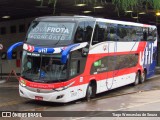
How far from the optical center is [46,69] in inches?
601

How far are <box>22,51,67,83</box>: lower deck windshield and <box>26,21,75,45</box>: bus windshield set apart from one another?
730 millimetres

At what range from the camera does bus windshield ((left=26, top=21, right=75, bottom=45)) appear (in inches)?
619

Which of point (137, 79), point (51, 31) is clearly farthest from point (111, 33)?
point (137, 79)

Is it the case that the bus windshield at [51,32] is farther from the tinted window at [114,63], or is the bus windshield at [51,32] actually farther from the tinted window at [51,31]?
the tinted window at [114,63]

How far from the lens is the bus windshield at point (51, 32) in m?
15.7

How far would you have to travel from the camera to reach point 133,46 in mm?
22594

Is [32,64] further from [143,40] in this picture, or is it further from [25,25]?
[25,25]

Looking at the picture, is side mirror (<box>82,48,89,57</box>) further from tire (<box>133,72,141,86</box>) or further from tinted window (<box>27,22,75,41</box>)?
tire (<box>133,72,141,86</box>)

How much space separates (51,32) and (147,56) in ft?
36.9

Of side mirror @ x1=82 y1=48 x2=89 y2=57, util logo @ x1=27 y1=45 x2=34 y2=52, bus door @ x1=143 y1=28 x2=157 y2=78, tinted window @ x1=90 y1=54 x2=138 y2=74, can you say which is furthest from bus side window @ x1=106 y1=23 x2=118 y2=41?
bus door @ x1=143 y1=28 x2=157 y2=78

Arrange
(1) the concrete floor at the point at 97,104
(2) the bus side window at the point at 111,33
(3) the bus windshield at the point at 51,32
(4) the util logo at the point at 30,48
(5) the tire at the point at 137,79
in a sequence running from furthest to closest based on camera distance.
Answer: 1. (5) the tire at the point at 137,79
2. (2) the bus side window at the point at 111,33
3. (3) the bus windshield at the point at 51,32
4. (4) the util logo at the point at 30,48
5. (1) the concrete floor at the point at 97,104

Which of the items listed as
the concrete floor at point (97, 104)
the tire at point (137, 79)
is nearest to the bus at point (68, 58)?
the concrete floor at point (97, 104)

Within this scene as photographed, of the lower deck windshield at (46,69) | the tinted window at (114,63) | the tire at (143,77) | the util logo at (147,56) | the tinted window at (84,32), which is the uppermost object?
the tinted window at (84,32)

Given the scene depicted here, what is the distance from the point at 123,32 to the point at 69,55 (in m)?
6.39
